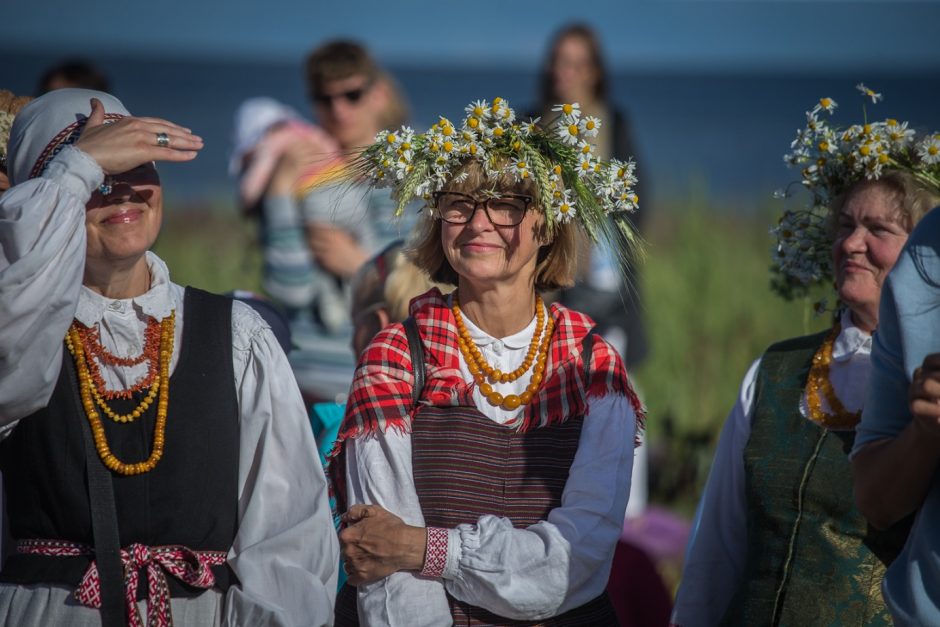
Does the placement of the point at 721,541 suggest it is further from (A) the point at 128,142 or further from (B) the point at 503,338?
(A) the point at 128,142

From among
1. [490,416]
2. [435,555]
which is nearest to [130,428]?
[435,555]

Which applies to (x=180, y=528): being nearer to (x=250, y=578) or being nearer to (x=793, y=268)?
(x=250, y=578)

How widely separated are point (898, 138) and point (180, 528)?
223cm

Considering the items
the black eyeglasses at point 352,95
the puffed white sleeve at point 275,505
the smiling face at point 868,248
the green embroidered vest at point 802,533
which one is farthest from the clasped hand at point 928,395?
the black eyeglasses at point 352,95

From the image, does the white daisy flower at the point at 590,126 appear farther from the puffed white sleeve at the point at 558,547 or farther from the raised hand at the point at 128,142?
the raised hand at the point at 128,142

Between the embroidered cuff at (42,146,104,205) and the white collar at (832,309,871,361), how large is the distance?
79.6 inches

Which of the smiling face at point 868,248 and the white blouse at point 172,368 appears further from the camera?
the smiling face at point 868,248

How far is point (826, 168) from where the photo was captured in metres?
3.60

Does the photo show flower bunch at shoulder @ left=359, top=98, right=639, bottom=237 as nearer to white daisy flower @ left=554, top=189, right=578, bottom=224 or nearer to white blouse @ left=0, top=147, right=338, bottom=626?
white daisy flower @ left=554, top=189, right=578, bottom=224

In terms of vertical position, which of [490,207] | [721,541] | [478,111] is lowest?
[721,541]

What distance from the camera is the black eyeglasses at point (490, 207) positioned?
3295mm

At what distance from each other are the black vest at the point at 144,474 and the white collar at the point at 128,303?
10cm

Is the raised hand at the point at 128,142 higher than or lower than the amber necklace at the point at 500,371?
higher

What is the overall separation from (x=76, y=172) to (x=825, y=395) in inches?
80.3
